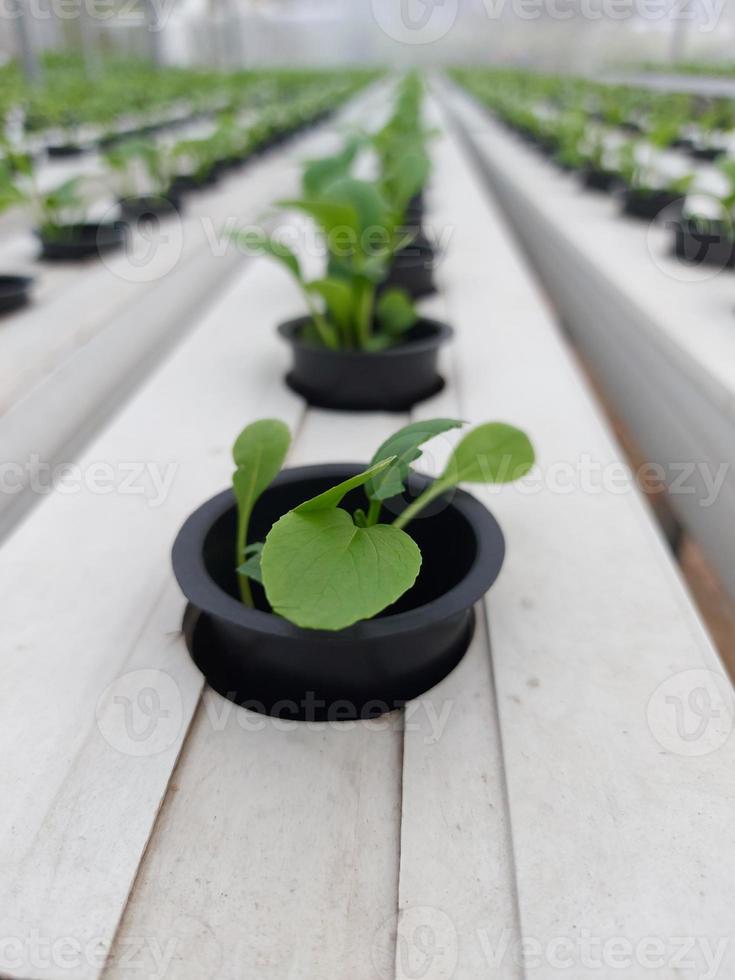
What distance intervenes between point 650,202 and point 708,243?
554 millimetres

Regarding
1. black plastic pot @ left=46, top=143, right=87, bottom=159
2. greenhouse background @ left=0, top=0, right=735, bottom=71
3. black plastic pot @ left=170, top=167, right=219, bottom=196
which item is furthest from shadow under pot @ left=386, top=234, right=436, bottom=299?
greenhouse background @ left=0, top=0, right=735, bottom=71

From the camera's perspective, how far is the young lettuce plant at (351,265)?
86cm

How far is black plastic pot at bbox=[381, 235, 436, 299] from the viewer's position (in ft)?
4.44

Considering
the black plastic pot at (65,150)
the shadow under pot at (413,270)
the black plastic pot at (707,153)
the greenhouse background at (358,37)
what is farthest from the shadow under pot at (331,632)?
the greenhouse background at (358,37)

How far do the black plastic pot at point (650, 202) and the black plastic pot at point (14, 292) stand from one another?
4.80 feet

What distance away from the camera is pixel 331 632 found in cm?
45

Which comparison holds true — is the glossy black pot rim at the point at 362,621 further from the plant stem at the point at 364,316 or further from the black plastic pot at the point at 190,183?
the black plastic pot at the point at 190,183

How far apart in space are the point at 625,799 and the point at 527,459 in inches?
8.9

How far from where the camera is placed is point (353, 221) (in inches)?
32.9

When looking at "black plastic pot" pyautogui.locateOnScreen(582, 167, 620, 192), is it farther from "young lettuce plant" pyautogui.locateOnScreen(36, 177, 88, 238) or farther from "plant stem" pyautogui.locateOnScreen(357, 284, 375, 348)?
"plant stem" pyautogui.locateOnScreen(357, 284, 375, 348)

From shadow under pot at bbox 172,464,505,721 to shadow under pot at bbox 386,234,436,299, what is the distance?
83 centimetres

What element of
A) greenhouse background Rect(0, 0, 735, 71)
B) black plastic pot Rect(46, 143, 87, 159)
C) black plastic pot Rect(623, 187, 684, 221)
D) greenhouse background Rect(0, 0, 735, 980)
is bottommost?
greenhouse background Rect(0, 0, 735, 980)

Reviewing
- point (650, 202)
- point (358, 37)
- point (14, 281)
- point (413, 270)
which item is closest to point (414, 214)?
point (413, 270)

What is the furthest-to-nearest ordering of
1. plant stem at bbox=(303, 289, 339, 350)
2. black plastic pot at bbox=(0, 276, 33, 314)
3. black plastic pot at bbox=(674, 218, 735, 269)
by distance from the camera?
black plastic pot at bbox=(674, 218, 735, 269) < black plastic pot at bbox=(0, 276, 33, 314) < plant stem at bbox=(303, 289, 339, 350)
